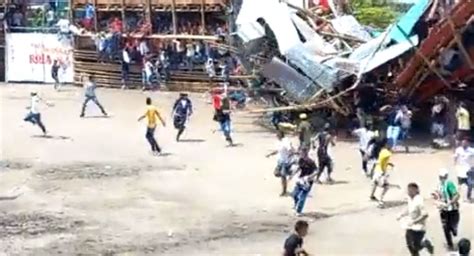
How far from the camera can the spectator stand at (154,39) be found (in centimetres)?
3694

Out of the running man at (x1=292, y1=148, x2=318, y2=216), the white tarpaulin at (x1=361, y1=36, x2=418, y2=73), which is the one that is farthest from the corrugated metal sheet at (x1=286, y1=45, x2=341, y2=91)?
the running man at (x1=292, y1=148, x2=318, y2=216)

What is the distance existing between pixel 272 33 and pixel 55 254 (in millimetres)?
13723

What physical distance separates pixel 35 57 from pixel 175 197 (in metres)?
21.2

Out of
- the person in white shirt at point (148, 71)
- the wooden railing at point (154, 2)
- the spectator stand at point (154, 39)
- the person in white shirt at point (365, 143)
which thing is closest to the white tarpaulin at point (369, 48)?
the person in white shirt at point (365, 143)

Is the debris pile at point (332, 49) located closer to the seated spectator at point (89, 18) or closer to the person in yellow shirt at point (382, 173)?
the person in yellow shirt at point (382, 173)

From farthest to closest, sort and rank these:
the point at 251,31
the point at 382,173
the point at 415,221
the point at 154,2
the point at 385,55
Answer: the point at 154,2 < the point at 251,31 < the point at 385,55 < the point at 382,173 < the point at 415,221

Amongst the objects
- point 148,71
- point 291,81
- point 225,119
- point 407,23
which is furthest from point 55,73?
point 407,23

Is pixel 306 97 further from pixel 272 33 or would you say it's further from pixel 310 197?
pixel 310 197

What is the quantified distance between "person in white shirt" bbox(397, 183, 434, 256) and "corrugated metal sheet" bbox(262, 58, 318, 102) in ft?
41.2

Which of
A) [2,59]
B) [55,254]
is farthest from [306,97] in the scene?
[2,59]

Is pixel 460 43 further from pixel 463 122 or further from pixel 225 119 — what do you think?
pixel 225 119

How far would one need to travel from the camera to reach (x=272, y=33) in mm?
28953

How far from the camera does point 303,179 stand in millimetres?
18500

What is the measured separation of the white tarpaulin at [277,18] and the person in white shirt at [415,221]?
44.2 ft
